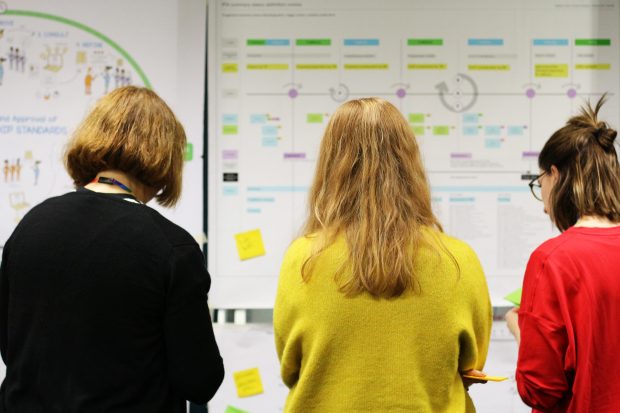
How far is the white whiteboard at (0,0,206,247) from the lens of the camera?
229 cm

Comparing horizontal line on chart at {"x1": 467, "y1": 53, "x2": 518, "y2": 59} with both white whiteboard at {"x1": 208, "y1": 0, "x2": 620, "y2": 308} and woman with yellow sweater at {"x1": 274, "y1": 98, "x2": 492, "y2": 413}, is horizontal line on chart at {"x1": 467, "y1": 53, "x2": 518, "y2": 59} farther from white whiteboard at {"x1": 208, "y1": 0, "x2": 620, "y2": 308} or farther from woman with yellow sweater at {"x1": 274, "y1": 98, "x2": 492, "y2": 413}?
woman with yellow sweater at {"x1": 274, "y1": 98, "x2": 492, "y2": 413}

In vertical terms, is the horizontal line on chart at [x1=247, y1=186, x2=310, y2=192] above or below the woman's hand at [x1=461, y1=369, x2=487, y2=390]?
above

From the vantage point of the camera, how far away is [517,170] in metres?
2.33

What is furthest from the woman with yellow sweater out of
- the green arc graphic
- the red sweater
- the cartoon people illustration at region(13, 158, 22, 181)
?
the cartoon people illustration at region(13, 158, 22, 181)

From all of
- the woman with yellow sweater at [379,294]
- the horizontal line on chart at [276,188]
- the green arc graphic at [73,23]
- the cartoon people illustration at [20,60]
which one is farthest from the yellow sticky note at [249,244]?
the woman with yellow sweater at [379,294]

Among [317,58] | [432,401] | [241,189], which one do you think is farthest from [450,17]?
[432,401]

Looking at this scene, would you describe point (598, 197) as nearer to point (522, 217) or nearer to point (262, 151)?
point (522, 217)

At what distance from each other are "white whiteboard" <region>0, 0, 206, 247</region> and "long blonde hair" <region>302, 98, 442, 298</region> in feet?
3.86

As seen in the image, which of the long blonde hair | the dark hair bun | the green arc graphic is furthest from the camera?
the green arc graphic

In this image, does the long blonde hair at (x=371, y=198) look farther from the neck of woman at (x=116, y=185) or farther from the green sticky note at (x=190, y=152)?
the green sticky note at (x=190, y=152)

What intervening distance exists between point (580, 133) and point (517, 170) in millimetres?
885

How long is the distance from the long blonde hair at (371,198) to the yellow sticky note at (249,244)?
1.08 m

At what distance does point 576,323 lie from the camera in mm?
1337

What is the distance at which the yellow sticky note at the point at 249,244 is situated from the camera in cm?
230
